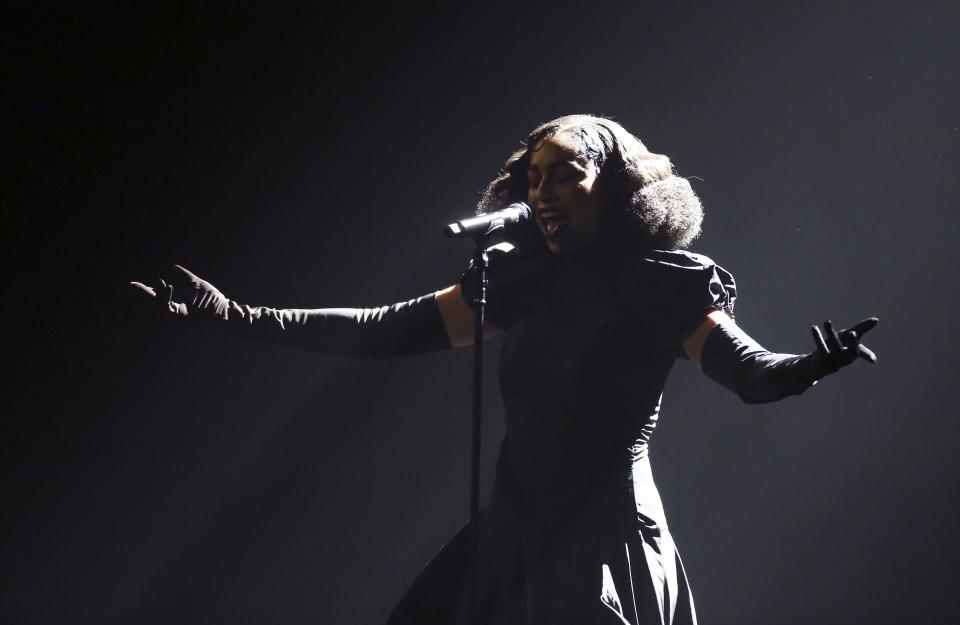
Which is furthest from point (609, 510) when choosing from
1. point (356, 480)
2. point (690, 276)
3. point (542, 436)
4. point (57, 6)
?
point (57, 6)

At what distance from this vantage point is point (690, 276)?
128 centimetres

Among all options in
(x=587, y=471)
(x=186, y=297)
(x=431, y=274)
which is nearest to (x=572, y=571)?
(x=587, y=471)

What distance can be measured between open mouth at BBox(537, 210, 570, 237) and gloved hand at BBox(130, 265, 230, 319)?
0.68 metres

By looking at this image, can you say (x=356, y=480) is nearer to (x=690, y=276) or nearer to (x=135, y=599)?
(x=135, y=599)

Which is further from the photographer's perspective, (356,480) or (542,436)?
(356,480)

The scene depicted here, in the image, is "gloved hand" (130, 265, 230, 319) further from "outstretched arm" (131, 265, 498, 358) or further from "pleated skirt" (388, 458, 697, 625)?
"pleated skirt" (388, 458, 697, 625)

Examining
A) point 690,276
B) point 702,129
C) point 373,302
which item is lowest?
point 690,276

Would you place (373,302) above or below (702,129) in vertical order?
below

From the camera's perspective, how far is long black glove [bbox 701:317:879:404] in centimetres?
91

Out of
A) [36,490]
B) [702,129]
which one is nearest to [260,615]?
[36,490]

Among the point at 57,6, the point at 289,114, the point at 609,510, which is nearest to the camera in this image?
the point at 609,510

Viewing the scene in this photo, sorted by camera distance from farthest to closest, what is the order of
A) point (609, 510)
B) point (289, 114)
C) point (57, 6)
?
point (289, 114)
point (57, 6)
point (609, 510)

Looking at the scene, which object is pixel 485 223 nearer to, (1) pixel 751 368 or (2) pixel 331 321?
(1) pixel 751 368

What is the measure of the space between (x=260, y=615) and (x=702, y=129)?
207 cm
